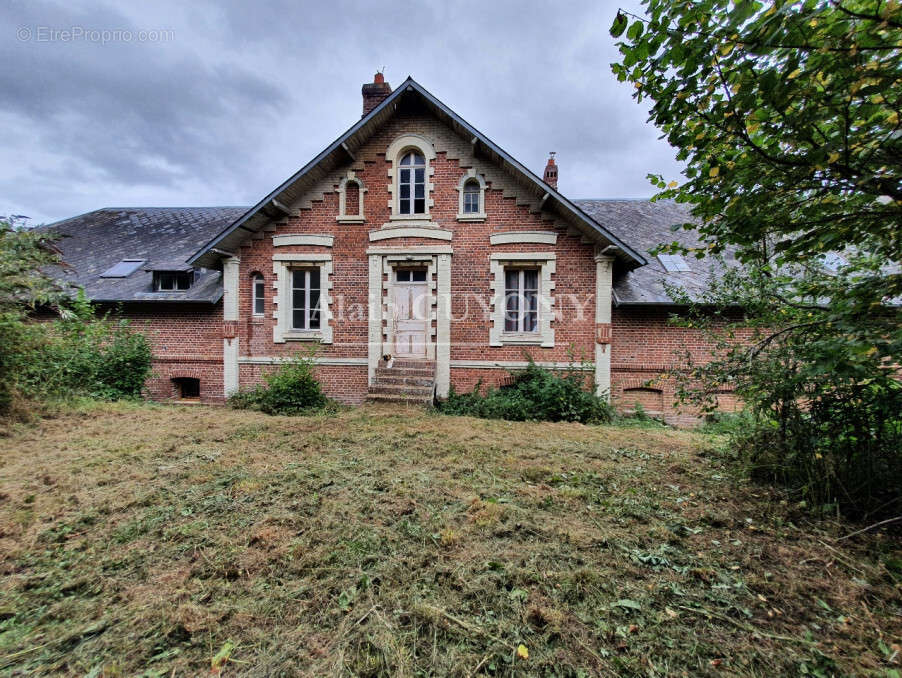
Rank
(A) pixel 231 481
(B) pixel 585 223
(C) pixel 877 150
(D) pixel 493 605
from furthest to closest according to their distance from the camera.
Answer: (B) pixel 585 223 < (A) pixel 231 481 < (C) pixel 877 150 < (D) pixel 493 605

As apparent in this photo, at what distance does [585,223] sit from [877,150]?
561 cm

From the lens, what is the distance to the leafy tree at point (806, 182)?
6.87 ft

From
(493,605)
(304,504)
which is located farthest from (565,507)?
(304,504)

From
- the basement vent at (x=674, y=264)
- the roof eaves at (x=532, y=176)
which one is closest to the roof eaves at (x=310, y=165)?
the roof eaves at (x=532, y=176)

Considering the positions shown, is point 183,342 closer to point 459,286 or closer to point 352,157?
point 352,157

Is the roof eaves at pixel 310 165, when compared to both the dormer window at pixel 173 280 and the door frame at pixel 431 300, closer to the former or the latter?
the dormer window at pixel 173 280

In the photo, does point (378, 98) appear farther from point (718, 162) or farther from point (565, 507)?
point (565, 507)

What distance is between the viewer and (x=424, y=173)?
28.5ft

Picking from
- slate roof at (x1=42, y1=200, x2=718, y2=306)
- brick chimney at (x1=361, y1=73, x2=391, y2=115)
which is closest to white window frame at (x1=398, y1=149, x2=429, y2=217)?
brick chimney at (x1=361, y1=73, x2=391, y2=115)

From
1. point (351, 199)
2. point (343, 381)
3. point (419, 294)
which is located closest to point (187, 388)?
point (343, 381)

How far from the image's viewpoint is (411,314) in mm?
8797

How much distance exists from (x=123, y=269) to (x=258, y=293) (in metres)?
4.73

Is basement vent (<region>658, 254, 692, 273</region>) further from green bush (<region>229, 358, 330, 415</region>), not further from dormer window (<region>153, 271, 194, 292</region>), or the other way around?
dormer window (<region>153, 271, 194, 292</region>)

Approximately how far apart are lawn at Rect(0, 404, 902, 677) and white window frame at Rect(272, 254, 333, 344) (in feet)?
16.3
